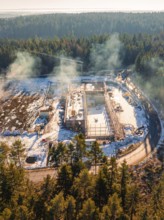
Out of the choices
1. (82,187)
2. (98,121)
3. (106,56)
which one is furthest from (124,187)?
(106,56)

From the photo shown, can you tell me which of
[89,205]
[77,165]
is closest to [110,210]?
[89,205]

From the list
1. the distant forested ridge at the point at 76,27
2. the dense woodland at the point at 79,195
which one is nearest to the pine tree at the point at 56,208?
the dense woodland at the point at 79,195

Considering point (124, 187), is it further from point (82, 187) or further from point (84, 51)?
point (84, 51)

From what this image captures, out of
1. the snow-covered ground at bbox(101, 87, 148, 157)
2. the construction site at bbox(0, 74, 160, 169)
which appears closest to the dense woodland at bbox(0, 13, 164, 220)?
the construction site at bbox(0, 74, 160, 169)

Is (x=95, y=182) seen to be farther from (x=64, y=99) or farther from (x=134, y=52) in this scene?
(x=134, y=52)

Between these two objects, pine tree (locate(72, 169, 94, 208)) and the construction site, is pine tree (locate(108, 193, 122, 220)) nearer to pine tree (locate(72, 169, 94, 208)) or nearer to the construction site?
pine tree (locate(72, 169, 94, 208))

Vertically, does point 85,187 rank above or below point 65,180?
below

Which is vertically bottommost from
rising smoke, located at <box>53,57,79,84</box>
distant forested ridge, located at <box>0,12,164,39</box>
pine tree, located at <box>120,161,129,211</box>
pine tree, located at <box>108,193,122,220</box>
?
pine tree, located at <box>108,193,122,220</box>
